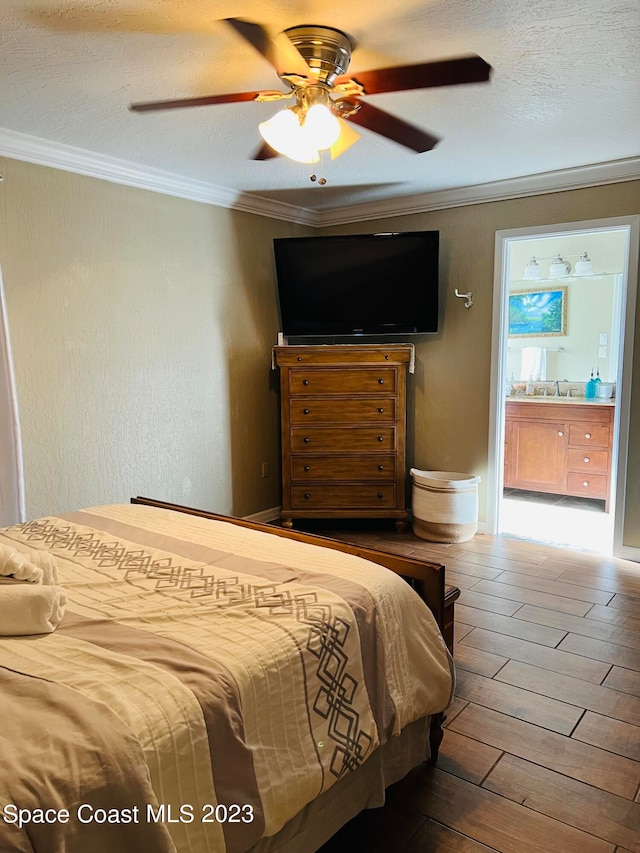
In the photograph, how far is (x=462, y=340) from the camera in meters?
4.48

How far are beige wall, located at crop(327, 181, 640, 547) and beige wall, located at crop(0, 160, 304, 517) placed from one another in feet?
3.82

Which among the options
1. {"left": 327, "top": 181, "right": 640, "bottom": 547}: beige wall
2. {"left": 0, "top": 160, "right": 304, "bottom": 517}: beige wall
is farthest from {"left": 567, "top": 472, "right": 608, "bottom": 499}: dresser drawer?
{"left": 0, "top": 160, "right": 304, "bottom": 517}: beige wall

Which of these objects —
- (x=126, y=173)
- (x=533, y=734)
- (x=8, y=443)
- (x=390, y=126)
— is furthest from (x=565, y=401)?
(x=8, y=443)

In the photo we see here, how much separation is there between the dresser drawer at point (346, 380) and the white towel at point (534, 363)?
2.40 metres

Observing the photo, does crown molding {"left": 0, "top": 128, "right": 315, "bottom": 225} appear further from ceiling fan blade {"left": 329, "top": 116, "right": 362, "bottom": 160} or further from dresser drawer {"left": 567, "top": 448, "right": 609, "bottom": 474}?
dresser drawer {"left": 567, "top": 448, "right": 609, "bottom": 474}

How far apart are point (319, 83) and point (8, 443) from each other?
2.24 m

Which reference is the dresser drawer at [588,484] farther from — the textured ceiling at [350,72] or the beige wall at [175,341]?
the textured ceiling at [350,72]

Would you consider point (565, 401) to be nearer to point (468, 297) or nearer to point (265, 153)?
point (468, 297)

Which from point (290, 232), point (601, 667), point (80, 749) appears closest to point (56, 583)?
point (80, 749)

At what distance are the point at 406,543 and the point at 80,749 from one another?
11.3ft

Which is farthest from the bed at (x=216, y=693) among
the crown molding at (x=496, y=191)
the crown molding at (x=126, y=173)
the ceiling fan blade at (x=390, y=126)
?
the crown molding at (x=496, y=191)

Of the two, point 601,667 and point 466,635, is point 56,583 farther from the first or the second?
point 601,667

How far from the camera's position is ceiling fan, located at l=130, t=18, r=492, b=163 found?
192 centimetres

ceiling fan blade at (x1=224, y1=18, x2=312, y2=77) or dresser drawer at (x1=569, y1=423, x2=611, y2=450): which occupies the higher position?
ceiling fan blade at (x1=224, y1=18, x2=312, y2=77)
